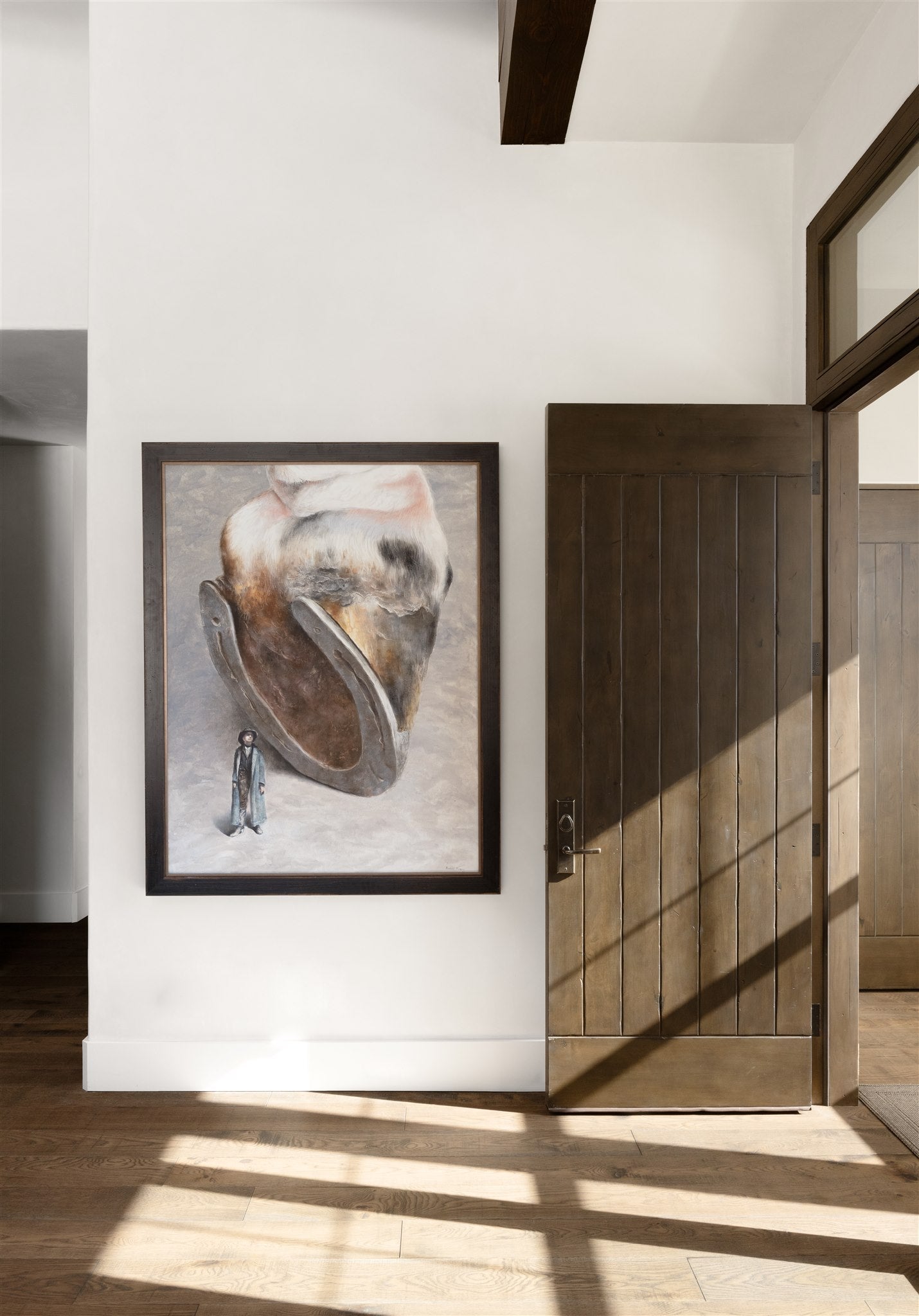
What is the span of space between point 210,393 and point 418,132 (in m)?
1.16

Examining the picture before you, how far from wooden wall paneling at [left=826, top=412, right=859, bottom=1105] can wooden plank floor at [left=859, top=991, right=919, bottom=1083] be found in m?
0.29

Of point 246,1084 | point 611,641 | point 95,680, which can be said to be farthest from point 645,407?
point 246,1084

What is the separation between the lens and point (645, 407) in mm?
2889

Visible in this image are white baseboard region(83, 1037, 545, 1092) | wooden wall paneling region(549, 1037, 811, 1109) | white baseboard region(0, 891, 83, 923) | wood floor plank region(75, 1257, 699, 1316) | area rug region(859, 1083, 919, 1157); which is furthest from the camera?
white baseboard region(0, 891, 83, 923)

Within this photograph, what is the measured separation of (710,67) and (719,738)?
6.98 feet

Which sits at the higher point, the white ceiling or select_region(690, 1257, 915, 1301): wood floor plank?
the white ceiling

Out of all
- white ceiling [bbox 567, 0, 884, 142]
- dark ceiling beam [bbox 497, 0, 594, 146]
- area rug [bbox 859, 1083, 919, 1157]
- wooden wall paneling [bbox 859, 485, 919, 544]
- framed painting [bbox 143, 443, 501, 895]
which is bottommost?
area rug [bbox 859, 1083, 919, 1157]

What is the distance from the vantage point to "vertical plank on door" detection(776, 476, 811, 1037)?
2.89m

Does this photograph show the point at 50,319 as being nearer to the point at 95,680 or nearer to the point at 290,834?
the point at 95,680

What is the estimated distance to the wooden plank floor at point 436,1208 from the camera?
2.04m

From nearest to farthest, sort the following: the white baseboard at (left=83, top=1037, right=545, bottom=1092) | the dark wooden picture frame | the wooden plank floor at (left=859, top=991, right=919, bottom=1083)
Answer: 1. the dark wooden picture frame
2. the white baseboard at (left=83, top=1037, right=545, bottom=1092)
3. the wooden plank floor at (left=859, top=991, right=919, bottom=1083)

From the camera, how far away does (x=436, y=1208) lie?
2.35 metres

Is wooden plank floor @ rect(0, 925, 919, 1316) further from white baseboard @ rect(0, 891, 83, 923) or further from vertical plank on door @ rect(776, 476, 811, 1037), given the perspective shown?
white baseboard @ rect(0, 891, 83, 923)

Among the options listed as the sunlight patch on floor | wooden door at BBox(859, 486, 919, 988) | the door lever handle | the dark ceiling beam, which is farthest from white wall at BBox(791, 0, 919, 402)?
the sunlight patch on floor
